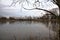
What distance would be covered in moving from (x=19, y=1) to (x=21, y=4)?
0.22 ft

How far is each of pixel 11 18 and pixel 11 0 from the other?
237mm

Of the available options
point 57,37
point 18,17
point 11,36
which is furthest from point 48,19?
point 11,36

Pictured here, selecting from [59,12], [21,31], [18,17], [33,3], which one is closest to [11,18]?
[18,17]

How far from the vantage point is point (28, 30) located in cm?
180

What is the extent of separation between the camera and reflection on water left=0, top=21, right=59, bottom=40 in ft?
5.51

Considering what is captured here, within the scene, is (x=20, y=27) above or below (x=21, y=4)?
below

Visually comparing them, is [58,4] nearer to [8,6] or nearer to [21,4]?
[21,4]

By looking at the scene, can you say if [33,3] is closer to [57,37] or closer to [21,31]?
[21,31]

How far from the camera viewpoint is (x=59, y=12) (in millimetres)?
1618

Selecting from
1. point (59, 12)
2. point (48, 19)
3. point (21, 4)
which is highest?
point (21, 4)

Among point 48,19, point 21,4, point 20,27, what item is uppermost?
point 21,4

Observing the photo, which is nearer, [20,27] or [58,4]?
[58,4]

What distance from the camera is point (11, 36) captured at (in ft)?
5.43

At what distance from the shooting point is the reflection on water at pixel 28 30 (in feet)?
5.51
